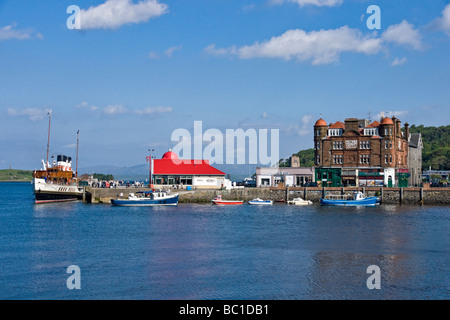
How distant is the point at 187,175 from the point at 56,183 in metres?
27.1

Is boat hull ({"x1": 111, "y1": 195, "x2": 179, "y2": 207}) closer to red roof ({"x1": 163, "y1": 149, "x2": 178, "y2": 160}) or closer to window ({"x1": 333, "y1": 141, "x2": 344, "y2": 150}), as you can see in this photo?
red roof ({"x1": 163, "y1": 149, "x2": 178, "y2": 160})

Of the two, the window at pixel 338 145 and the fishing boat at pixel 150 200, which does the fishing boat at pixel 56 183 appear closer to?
the fishing boat at pixel 150 200

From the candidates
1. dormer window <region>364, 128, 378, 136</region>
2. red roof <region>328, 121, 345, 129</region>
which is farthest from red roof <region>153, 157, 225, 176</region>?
dormer window <region>364, 128, 378, 136</region>

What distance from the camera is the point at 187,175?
10531 cm

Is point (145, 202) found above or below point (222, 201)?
below

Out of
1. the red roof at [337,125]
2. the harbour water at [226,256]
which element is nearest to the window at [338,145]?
the red roof at [337,125]

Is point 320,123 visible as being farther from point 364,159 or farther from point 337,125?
point 364,159

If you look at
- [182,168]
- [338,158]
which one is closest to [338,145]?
[338,158]

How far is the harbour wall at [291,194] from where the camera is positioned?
95.4 metres

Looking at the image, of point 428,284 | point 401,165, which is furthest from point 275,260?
point 401,165

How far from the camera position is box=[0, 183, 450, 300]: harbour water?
104 ft

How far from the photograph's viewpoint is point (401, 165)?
369 ft
